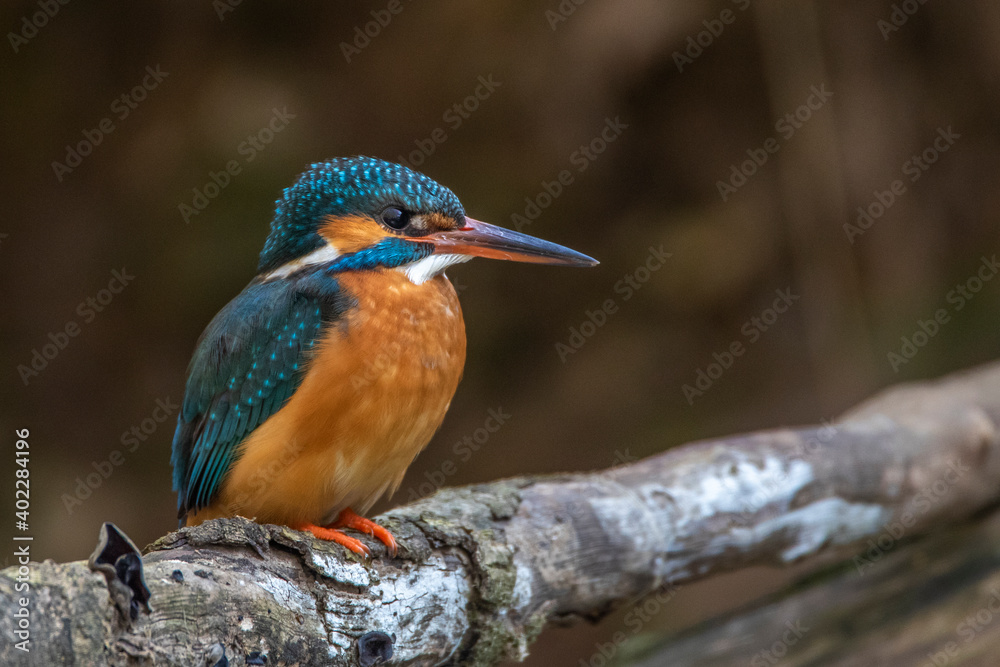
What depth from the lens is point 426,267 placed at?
242 cm

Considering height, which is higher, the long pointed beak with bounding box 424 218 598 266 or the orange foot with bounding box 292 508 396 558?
the long pointed beak with bounding box 424 218 598 266

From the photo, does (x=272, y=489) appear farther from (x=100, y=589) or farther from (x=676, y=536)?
(x=676, y=536)

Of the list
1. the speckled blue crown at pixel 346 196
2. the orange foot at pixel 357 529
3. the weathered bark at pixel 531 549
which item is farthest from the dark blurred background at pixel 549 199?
the orange foot at pixel 357 529

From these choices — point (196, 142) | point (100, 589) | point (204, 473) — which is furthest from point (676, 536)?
point (196, 142)

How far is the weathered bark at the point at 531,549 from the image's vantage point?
4.74 feet

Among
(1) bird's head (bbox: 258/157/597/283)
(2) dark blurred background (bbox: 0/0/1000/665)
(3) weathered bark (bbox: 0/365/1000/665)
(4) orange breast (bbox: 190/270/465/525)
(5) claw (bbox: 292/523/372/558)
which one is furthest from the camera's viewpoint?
(2) dark blurred background (bbox: 0/0/1000/665)

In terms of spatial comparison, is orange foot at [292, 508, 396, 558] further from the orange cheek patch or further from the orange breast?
the orange cheek patch

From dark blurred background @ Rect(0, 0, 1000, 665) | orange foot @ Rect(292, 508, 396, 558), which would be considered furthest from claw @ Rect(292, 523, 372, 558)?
dark blurred background @ Rect(0, 0, 1000, 665)

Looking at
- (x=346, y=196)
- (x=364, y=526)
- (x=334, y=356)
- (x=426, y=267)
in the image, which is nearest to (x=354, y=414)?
(x=334, y=356)

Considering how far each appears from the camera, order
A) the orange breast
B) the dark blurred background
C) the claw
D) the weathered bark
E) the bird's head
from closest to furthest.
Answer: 1. the weathered bark
2. the claw
3. the orange breast
4. the bird's head
5. the dark blurred background

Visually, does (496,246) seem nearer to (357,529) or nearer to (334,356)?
(334,356)

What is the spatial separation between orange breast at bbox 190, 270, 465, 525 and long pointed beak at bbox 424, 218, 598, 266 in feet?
0.57

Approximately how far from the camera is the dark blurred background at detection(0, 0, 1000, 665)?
410 cm

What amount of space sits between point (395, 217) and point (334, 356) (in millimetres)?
451
